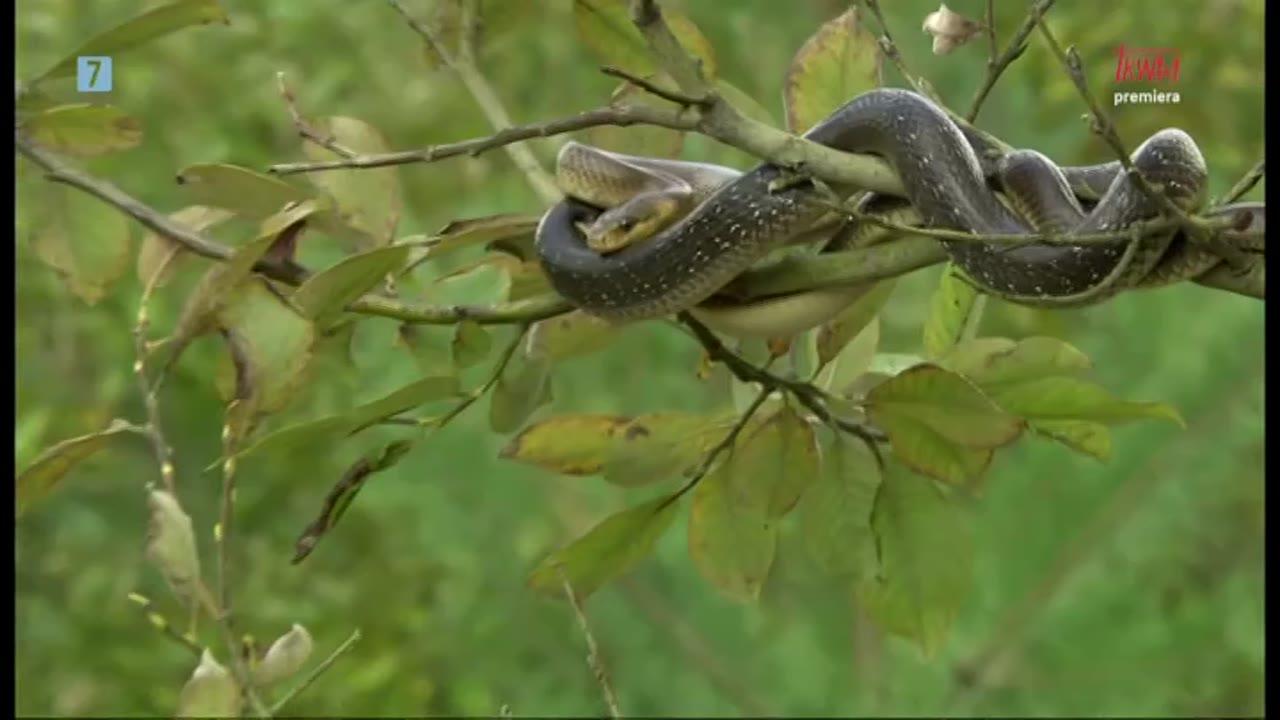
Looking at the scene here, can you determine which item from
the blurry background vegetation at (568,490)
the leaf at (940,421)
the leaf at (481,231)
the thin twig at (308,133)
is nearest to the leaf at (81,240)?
the blurry background vegetation at (568,490)

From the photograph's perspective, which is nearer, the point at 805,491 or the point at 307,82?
the point at 805,491

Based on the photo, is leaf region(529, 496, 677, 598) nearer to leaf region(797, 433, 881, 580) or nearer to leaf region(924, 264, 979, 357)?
leaf region(797, 433, 881, 580)

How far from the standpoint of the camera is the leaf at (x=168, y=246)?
1170mm

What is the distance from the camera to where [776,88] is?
2934mm

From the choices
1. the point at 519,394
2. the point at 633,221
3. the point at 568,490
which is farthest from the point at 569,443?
the point at 568,490

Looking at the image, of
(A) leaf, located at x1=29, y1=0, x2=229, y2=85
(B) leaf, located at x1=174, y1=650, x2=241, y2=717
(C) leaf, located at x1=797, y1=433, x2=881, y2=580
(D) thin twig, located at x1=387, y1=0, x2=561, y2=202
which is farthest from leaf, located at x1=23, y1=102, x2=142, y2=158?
(C) leaf, located at x1=797, y1=433, x2=881, y2=580

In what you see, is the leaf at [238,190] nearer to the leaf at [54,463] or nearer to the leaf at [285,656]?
the leaf at [54,463]

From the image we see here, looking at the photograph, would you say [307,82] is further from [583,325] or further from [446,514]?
[583,325]

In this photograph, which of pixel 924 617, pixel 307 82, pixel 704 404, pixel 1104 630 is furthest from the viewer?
pixel 307 82

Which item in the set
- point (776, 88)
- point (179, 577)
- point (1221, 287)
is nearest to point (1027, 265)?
point (1221, 287)

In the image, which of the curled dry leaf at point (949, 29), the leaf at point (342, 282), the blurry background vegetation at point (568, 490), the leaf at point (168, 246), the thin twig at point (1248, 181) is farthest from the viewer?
the blurry background vegetation at point (568, 490)

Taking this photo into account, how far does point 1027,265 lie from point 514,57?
2.29 meters

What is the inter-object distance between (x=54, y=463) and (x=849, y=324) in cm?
49

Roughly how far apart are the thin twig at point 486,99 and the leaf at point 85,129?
7.9 inches
